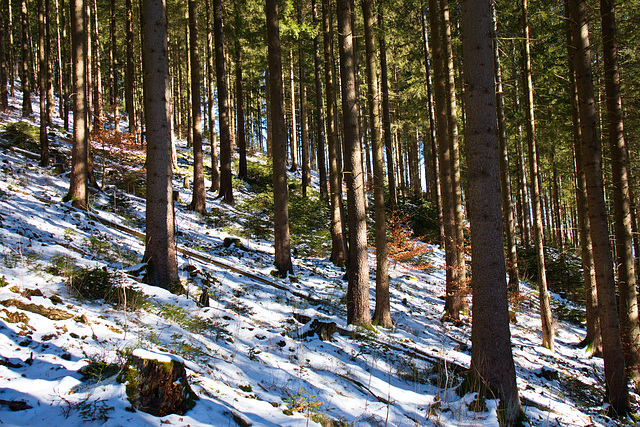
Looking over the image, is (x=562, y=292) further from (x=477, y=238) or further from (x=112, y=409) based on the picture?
(x=112, y=409)

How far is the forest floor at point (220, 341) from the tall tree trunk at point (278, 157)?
60cm

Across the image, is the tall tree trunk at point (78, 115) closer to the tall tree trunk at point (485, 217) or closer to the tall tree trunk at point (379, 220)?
the tall tree trunk at point (379, 220)

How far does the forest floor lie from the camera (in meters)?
3.31

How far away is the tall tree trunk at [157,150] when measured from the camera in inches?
257

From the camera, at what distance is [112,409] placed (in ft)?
9.29

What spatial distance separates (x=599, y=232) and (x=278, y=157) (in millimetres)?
7499

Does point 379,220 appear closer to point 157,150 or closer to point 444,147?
point 444,147

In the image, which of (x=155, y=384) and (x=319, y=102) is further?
(x=319, y=102)

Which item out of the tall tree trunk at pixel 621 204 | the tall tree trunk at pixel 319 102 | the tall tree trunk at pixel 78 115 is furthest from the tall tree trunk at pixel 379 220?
the tall tree trunk at pixel 78 115

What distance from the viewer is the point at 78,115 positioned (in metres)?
9.59

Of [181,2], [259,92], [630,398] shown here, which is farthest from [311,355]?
[259,92]

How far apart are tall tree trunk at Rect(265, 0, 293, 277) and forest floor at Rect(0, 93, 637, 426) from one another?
0.60 metres

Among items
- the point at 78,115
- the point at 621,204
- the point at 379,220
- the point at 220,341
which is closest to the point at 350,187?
the point at 379,220

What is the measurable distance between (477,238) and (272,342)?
349cm
